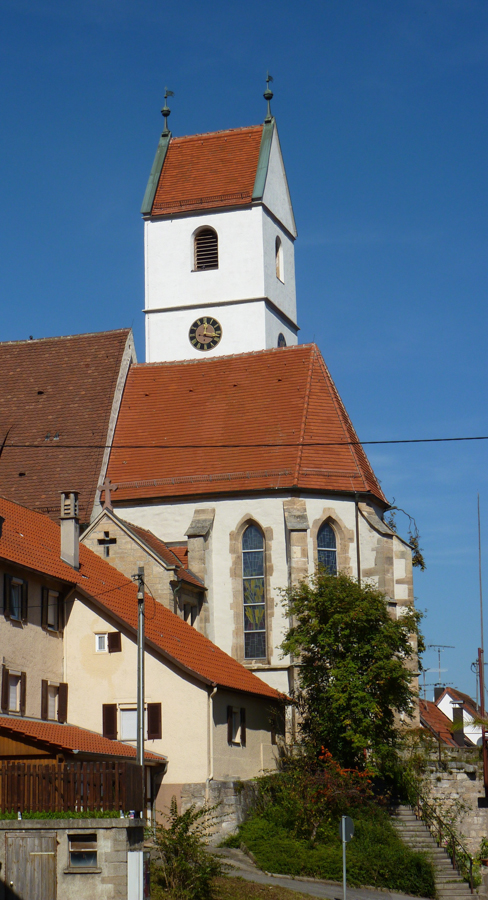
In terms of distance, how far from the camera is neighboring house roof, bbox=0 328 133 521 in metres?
38.1

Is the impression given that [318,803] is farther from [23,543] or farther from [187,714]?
[23,543]

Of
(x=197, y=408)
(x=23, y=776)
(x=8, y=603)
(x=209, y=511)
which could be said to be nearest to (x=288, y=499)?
(x=209, y=511)

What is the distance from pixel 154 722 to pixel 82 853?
843 cm

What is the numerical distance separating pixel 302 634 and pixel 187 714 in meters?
4.34

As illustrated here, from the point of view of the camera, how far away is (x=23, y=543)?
96.0 ft

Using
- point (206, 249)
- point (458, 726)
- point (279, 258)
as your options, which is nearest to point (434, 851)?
point (458, 726)

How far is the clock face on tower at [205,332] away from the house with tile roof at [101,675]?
2003 centimetres

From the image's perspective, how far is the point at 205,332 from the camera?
5084 cm

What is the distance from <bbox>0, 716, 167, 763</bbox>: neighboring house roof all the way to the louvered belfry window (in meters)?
26.7

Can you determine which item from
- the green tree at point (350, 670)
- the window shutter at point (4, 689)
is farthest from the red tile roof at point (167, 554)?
the window shutter at point (4, 689)

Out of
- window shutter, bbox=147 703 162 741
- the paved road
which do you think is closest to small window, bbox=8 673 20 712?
window shutter, bbox=147 703 162 741

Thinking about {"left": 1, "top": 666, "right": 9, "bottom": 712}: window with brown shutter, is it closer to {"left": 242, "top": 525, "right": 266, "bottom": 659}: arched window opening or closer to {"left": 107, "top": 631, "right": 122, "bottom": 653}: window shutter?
{"left": 107, "top": 631, "right": 122, "bottom": 653}: window shutter

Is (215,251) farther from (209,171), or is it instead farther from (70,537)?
(70,537)

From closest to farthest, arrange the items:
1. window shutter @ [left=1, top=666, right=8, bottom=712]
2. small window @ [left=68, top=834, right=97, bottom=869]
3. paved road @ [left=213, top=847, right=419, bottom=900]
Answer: small window @ [left=68, top=834, right=97, bottom=869] → paved road @ [left=213, top=847, right=419, bottom=900] → window shutter @ [left=1, top=666, right=8, bottom=712]
